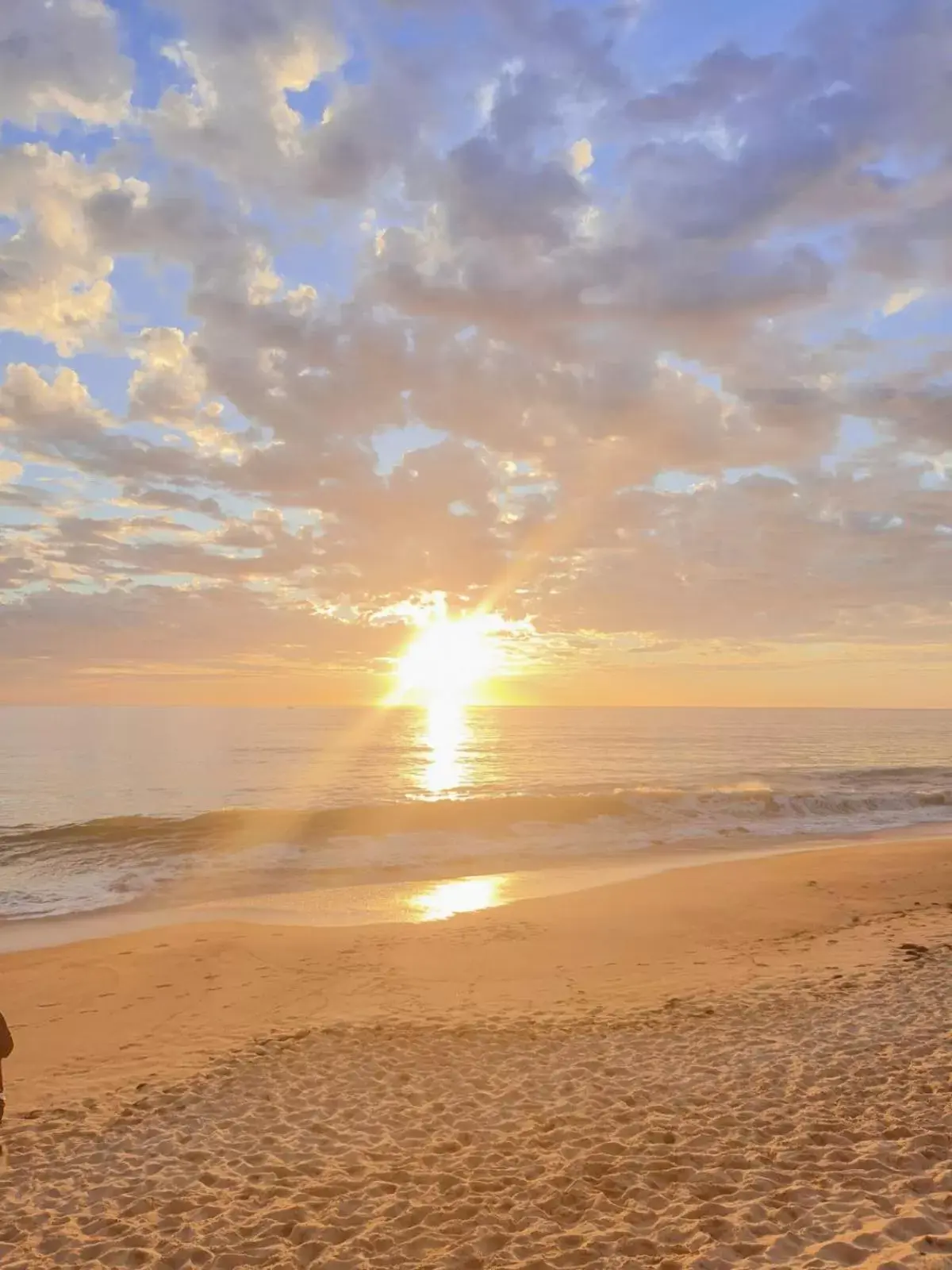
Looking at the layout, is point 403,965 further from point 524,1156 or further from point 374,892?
point 374,892

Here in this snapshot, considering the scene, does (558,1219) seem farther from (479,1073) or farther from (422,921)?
(422,921)

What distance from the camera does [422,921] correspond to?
1778 centimetres

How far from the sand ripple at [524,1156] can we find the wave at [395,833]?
14.2 m

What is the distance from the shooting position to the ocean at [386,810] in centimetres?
2553

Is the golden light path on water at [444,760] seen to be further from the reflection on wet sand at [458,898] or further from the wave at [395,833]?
the reflection on wet sand at [458,898]

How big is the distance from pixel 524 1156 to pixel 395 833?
2560 centimetres

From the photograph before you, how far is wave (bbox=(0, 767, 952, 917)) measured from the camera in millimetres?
24812

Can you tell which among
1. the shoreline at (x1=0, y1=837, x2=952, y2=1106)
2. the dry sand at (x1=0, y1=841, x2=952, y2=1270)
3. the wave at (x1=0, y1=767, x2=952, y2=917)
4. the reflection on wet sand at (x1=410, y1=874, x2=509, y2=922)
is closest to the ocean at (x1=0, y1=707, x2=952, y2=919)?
the wave at (x1=0, y1=767, x2=952, y2=917)

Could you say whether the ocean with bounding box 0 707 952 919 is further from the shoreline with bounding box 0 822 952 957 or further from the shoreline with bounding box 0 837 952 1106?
the shoreline with bounding box 0 837 952 1106

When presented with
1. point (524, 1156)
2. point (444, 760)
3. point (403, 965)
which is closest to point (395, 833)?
point (403, 965)

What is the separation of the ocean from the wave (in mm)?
115

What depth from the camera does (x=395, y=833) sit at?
32344 millimetres

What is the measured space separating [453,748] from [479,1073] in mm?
77195

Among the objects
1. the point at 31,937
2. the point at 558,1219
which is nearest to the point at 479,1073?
the point at 558,1219
